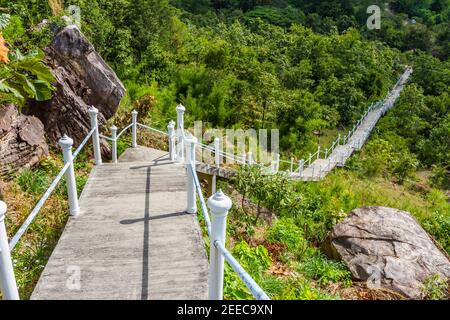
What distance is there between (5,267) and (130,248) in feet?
4.78

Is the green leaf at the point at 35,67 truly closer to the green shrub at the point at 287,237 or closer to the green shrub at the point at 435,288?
the green shrub at the point at 287,237

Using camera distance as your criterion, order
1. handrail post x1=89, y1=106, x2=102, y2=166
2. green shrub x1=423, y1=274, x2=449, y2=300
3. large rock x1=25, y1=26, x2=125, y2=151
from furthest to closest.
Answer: large rock x1=25, y1=26, x2=125, y2=151 < handrail post x1=89, y1=106, x2=102, y2=166 < green shrub x1=423, y1=274, x2=449, y2=300

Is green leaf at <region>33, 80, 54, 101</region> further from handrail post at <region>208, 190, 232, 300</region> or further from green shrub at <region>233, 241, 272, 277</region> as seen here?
handrail post at <region>208, 190, 232, 300</region>

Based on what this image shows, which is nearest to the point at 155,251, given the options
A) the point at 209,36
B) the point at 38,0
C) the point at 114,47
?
the point at 38,0

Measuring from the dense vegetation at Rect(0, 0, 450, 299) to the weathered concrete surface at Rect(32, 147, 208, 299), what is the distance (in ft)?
1.77

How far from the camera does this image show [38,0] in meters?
9.60

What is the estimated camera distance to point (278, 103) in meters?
18.0

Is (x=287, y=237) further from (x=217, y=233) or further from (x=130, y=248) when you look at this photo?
(x=217, y=233)

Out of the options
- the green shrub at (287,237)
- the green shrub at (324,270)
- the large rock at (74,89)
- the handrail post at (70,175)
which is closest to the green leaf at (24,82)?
the handrail post at (70,175)

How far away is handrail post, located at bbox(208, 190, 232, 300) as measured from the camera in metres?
2.64

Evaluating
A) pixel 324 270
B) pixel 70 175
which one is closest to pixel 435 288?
pixel 324 270

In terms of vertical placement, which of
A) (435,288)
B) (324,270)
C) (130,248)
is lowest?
(435,288)

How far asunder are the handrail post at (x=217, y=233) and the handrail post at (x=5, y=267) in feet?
4.61

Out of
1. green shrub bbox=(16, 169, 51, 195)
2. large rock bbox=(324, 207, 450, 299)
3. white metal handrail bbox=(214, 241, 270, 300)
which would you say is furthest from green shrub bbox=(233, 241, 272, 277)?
green shrub bbox=(16, 169, 51, 195)
